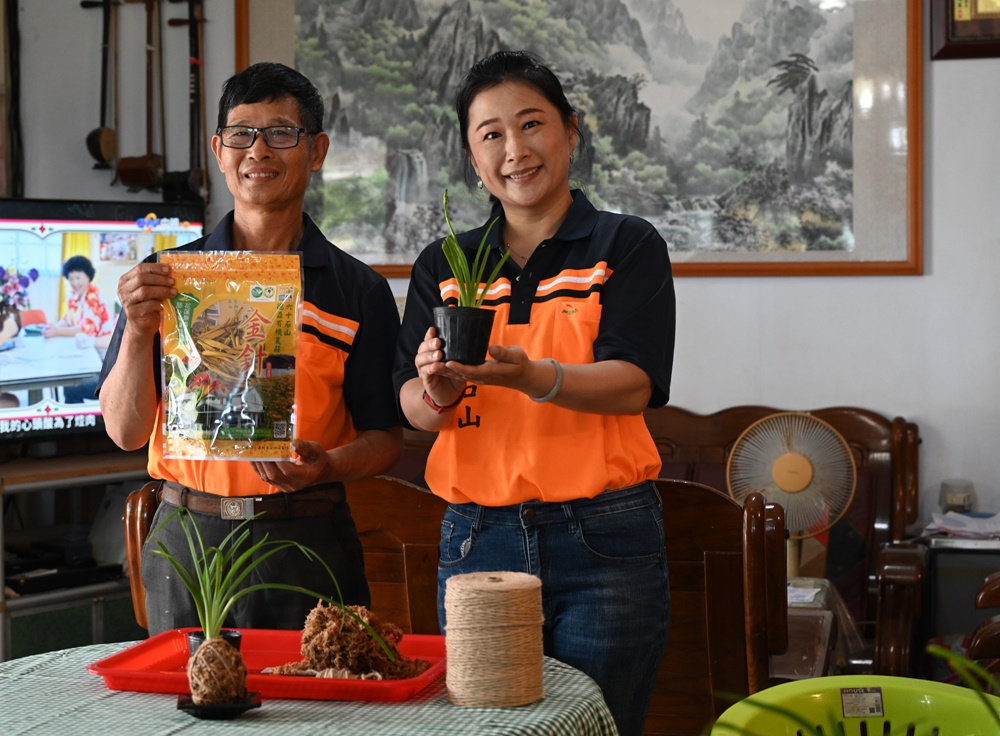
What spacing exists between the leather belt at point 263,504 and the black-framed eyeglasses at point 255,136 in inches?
22.0

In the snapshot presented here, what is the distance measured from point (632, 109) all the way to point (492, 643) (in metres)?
3.20

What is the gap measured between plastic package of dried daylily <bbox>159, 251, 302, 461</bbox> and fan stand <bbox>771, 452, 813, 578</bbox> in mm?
2101

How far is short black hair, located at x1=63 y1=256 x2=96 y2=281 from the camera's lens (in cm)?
399

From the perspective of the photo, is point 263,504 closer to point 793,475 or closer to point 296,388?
point 296,388

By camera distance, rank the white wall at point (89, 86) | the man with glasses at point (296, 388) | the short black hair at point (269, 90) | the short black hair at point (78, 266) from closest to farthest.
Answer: the man with glasses at point (296, 388) < the short black hair at point (269, 90) < the short black hair at point (78, 266) < the white wall at point (89, 86)

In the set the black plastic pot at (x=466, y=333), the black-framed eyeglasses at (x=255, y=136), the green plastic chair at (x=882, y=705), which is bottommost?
the green plastic chair at (x=882, y=705)

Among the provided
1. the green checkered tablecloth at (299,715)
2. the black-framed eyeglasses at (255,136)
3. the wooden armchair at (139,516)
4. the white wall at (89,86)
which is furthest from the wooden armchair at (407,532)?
the white wall at (89,86)

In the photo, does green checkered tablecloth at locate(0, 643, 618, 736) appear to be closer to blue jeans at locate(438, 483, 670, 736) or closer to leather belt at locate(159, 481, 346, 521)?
blue jeans at locate(438, 483, 670, 736)

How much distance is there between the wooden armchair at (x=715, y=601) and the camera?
2244 millimetres

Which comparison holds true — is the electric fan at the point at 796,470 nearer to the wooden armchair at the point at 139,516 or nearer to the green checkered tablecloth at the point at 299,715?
the wooden armchair at the point at 139,516

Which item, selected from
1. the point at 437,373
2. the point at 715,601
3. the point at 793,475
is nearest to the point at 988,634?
Result: the point at 715,601

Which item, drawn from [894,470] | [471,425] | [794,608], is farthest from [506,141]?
[894,470]

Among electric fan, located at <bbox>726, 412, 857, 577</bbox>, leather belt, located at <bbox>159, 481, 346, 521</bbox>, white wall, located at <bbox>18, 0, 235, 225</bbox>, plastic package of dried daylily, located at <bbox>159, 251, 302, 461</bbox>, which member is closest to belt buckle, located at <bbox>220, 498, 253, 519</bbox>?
leather belt, located at <bbox>159, 481, 346, 521</bbox>

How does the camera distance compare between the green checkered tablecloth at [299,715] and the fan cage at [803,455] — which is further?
the fan cage at [803,455]
